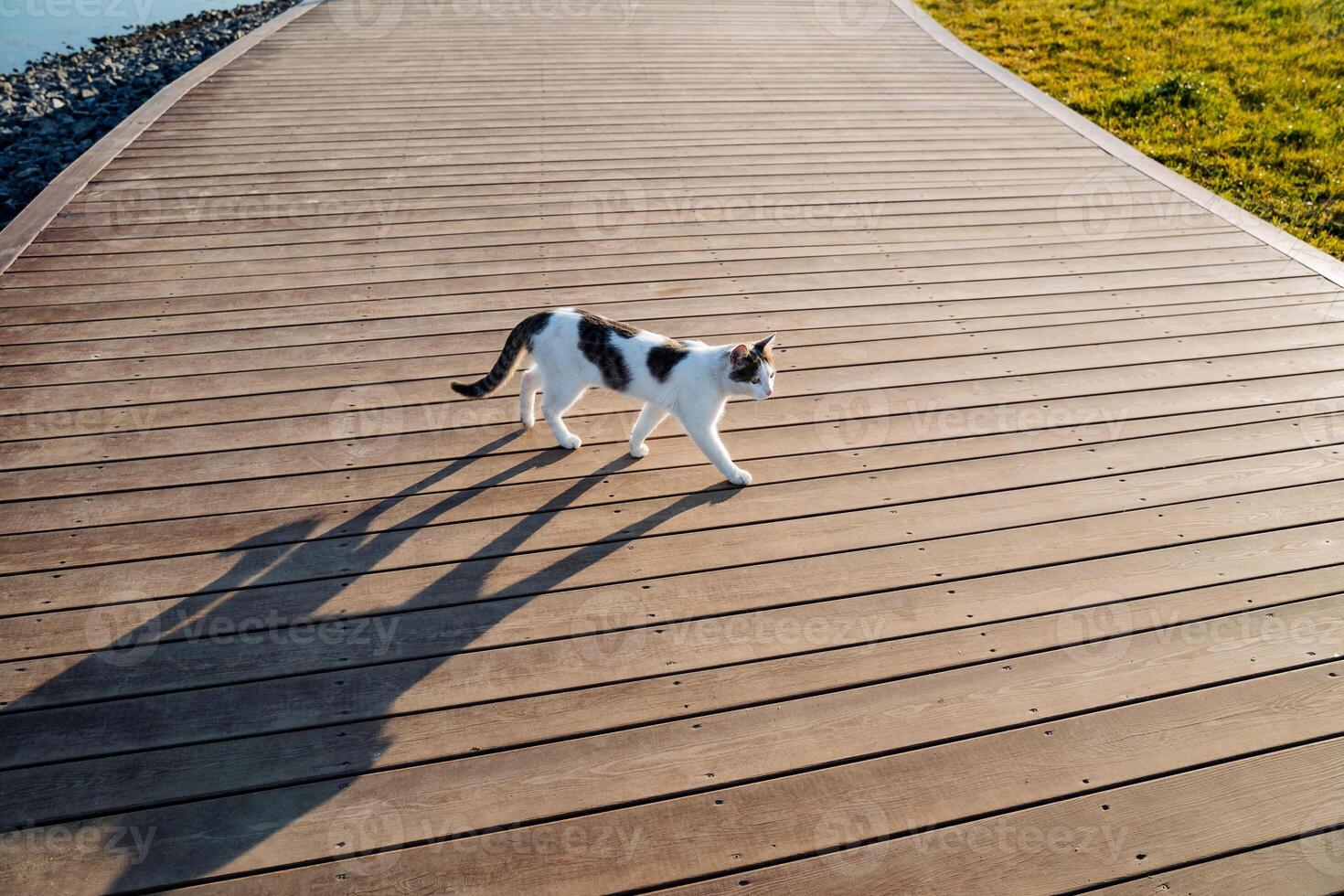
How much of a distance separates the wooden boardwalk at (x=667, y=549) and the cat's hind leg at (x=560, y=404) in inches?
2.9

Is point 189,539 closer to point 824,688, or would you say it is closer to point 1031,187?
point 824,688

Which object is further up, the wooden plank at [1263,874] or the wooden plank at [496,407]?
the wooden plank at [496,407]

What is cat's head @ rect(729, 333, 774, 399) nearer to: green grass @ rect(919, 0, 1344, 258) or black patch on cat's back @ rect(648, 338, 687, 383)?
black patch on cat's back @ rect(648, 338, 687, 383)

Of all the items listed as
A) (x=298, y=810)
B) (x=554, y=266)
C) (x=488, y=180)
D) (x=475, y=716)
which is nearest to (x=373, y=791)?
(x=298, y=810)

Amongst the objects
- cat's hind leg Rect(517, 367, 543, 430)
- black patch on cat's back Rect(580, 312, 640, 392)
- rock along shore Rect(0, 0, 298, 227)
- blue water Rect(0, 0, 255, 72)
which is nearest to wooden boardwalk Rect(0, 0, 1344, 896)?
cat's hind leg Rect(517, 367, 543, 430)

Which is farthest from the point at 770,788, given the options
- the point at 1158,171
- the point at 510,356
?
the point at 1158,171

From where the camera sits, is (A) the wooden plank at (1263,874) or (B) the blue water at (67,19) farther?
(B) the blue water at (67,19)

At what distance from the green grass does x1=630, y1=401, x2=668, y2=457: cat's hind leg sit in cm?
520

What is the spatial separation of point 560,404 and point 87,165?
14.4ft

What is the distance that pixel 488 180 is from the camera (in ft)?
18.9

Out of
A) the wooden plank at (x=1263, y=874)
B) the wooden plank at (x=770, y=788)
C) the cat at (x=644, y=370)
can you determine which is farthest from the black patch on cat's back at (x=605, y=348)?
the wooden plank at (x=1263, y=874)

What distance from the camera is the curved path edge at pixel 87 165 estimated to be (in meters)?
4.73

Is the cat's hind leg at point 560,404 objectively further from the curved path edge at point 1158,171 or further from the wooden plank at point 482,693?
the curved path edge at point 1158,171

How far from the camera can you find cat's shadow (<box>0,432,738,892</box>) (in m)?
2.10
